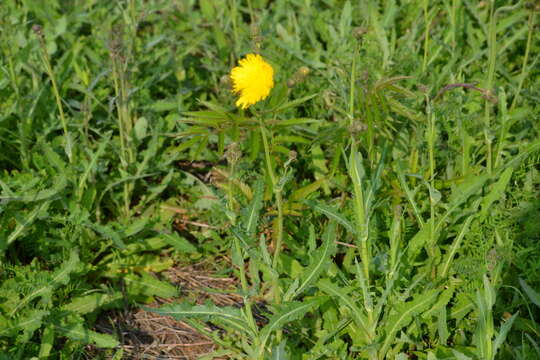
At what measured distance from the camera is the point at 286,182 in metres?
2.47

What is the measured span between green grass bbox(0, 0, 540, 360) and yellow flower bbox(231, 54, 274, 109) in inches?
2.6

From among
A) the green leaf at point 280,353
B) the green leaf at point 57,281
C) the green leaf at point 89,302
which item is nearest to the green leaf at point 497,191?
the green leaf at point 280,353

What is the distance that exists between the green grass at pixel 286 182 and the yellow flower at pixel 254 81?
0.07 meters

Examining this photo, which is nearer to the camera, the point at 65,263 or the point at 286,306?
the point at 286,306

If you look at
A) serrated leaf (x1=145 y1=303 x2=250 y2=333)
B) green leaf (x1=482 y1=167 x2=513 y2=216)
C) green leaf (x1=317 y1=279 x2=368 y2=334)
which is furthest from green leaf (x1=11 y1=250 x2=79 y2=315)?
green leaf (x1=482 y1=167 x2=513 y2=216)

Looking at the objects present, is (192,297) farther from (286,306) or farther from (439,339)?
(439,339)

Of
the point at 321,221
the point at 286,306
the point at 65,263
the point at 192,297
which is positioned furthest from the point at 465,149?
the point at 65,263

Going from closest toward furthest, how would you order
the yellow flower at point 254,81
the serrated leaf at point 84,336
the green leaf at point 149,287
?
1. the yellow flower at point 254,81
2. the serrated leaf at point 84,336
3. the green leaf at point 149,287

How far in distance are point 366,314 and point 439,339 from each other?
303 mm

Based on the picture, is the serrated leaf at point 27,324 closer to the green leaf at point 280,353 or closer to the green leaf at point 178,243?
the green leaf at point 178,243

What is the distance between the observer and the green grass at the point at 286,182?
7.14 feet

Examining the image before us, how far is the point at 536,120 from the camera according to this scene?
284cm

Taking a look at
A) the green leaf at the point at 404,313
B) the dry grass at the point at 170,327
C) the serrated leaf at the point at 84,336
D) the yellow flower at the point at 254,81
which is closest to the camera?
the yellow flower at the point at 254,81

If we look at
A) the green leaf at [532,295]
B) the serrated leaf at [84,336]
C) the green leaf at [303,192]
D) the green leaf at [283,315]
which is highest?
the green leaf at [303,192]
